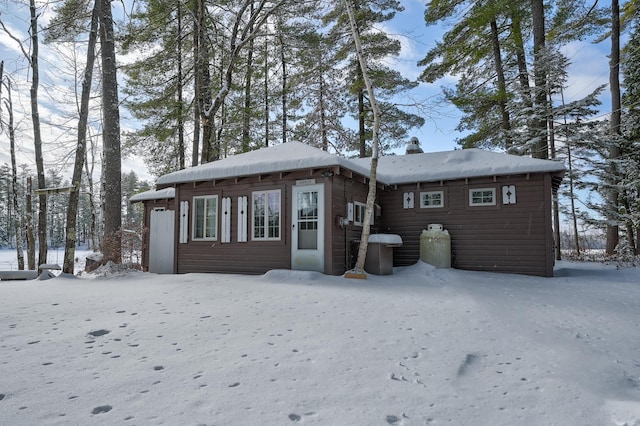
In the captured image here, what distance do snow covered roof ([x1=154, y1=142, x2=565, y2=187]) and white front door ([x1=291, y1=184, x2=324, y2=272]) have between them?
27.7 inches

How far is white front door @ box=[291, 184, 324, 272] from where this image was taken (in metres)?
8.13

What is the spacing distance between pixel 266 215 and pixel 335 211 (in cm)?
178

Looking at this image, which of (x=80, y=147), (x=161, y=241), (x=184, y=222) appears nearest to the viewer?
(x=80, y=147)

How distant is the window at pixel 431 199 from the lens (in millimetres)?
10280

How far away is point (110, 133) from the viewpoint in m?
9.63

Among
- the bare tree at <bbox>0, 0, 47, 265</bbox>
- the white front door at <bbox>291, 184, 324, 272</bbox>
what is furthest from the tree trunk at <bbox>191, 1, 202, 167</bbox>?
the white front door at <bbox>291, 184, 324, 272</bbox>

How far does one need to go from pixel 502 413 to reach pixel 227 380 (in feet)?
5.75

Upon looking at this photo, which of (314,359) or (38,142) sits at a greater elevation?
(38,142)

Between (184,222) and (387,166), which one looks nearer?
(184,222)

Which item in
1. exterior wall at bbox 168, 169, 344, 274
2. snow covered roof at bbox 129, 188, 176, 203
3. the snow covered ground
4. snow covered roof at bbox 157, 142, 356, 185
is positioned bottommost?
the snow covered ground

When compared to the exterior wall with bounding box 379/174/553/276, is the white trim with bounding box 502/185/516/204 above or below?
above

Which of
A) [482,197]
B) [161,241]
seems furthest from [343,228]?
[161,241]

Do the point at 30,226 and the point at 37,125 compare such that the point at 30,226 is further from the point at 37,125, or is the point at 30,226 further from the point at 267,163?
the point at 267,163

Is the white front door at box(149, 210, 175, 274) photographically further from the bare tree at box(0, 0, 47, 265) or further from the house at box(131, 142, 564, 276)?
the bare tree at box(0, 0, 47, 265)
